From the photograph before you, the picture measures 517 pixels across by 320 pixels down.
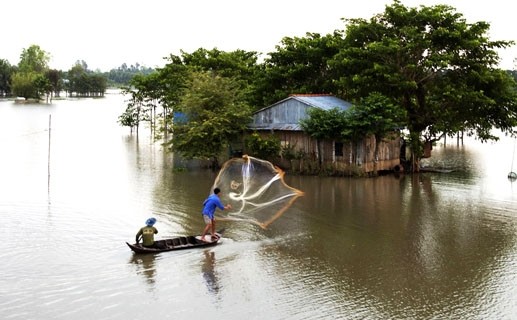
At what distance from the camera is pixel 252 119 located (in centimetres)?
3119

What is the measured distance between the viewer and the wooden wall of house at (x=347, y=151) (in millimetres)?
28891

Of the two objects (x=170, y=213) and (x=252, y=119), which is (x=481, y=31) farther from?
(x=170, y=213)

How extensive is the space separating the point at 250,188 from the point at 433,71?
13844 mm

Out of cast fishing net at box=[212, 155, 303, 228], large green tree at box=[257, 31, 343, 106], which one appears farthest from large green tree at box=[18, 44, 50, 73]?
cast fishing net at box=[212, 155, 303, 228]

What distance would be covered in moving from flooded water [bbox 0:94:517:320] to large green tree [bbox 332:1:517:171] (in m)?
3.76

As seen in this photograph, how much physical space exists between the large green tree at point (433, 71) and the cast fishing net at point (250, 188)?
33.3ft

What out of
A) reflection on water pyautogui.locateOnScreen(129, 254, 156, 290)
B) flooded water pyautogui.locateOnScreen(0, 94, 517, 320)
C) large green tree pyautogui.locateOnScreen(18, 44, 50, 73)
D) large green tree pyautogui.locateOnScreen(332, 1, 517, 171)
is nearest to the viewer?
flooded water pyautogui.locateOnScreen(0, 94, 517, 320)

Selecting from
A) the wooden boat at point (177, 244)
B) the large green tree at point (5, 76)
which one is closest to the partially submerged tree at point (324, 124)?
the wooden boat at point (177, 244)

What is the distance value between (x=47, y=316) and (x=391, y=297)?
704 centimetres

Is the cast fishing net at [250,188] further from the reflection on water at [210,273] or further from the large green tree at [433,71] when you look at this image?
the large green tree at [433,71]

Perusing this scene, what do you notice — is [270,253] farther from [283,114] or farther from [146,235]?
[283,114]

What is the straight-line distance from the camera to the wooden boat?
14758mm

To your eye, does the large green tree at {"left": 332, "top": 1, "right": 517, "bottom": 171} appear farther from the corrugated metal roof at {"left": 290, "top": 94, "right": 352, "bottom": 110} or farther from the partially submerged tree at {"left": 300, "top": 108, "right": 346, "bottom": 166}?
the partially submerged tree at {"left": 300, "top": 108, "right": 346, "bottom": 166}

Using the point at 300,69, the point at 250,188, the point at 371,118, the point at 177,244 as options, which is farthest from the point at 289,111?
the point at 177,244
